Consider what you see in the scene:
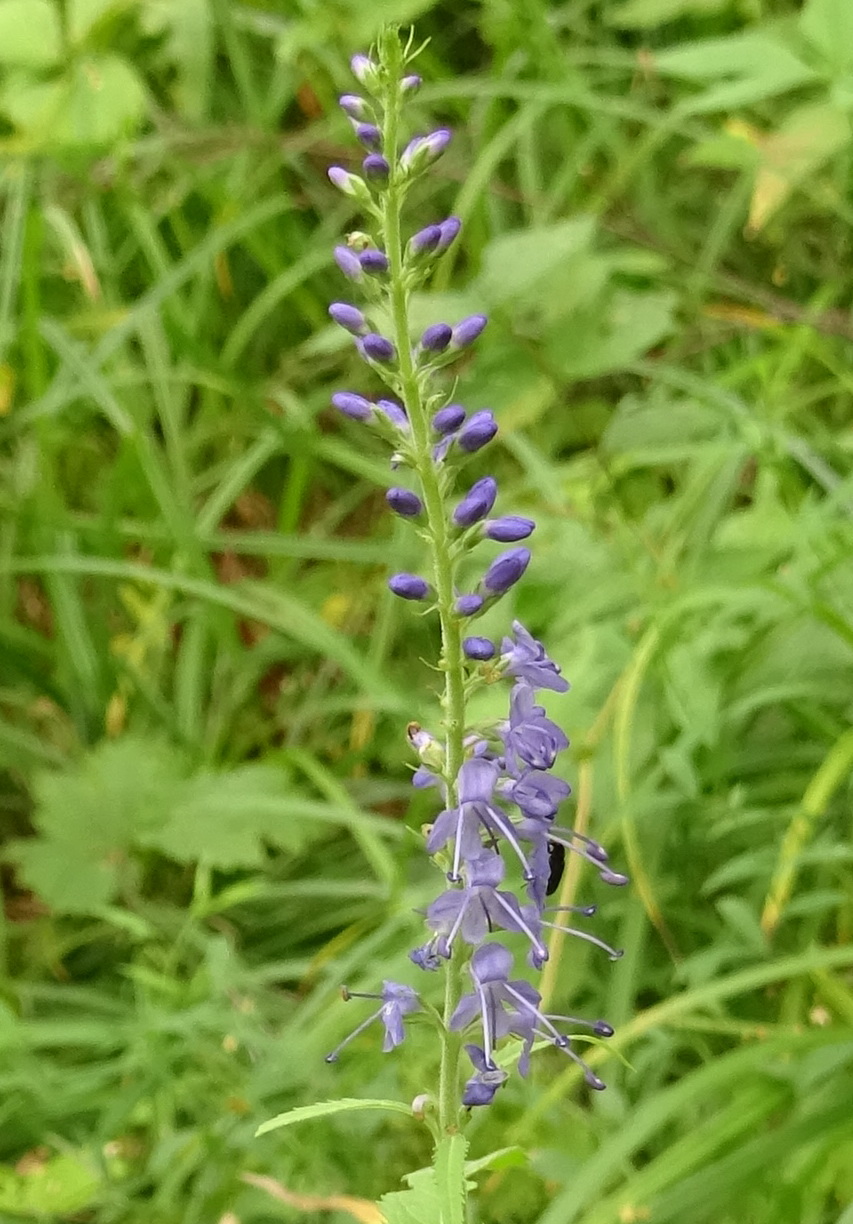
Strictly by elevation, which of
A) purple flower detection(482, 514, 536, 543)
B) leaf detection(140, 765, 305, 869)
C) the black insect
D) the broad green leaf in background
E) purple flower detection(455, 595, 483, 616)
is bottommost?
the black insect

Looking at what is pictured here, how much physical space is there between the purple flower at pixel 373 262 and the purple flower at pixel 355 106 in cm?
12

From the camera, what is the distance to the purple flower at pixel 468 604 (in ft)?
2.50

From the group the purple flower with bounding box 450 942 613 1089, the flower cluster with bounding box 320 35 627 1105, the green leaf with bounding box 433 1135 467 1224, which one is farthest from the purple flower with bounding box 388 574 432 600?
the green leaf with bounding box 433 1135 467 1224

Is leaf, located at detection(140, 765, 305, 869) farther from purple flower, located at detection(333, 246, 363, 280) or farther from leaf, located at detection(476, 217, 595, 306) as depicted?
purple flower, located at detection(333, 246, 363, 280)

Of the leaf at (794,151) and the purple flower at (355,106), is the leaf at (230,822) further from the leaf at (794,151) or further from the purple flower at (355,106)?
the purple flower at (355,106)

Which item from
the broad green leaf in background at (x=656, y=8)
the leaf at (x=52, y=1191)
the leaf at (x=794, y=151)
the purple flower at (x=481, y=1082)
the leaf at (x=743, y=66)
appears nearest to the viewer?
the purple flower at (x=481, y=1082)

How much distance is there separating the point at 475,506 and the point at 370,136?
25 centimetres

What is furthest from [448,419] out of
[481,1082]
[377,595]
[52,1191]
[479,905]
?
[377,595]

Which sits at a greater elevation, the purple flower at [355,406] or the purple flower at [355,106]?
the purple flower at [355,106]

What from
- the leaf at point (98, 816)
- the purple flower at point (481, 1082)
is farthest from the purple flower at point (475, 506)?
the leaf at point (98, 816)

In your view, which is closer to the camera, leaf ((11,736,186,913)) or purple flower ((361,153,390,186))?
purple flower ((361,153,390,186))

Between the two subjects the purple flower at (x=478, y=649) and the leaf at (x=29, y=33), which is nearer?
the purple flower at (x=478, y=649)

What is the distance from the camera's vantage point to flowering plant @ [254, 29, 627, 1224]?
76 centimetres

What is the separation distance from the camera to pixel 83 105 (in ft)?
8.02
